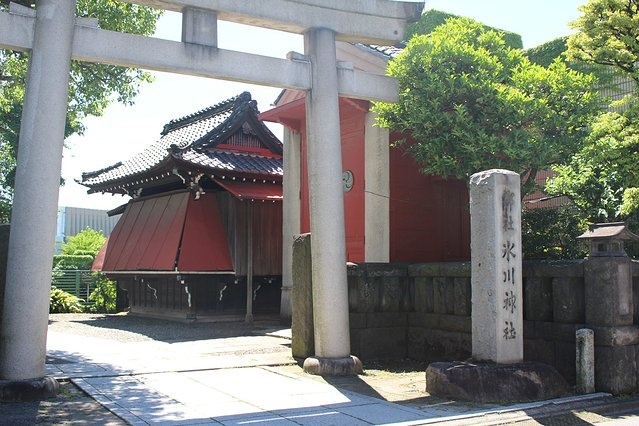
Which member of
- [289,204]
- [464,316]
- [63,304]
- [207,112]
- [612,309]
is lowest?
[63,304]

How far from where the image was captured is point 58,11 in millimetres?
8086

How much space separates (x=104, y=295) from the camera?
78.0 feet

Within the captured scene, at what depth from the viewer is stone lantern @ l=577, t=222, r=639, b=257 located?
8117 mm

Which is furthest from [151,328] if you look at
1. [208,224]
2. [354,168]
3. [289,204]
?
[354,168]

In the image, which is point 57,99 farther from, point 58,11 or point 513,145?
point 513,145

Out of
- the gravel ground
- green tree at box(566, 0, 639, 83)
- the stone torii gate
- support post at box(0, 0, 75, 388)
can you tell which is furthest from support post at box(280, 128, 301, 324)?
support post at box(0, 0, 75, 388)

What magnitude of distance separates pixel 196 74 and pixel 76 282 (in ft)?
64.6

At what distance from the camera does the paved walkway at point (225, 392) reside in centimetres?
673

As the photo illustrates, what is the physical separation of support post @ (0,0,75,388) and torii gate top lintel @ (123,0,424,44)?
171 centimetres

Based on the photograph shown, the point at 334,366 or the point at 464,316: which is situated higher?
the point at 464,316

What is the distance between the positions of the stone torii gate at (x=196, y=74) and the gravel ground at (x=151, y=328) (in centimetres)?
592

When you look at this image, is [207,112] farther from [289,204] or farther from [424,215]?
[424,215]

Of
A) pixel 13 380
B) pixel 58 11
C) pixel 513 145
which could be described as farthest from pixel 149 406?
pixel 513 145

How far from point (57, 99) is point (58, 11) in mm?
1209
